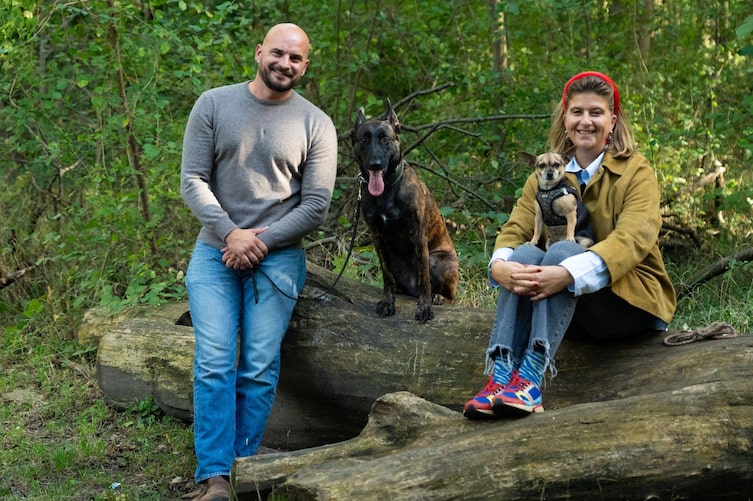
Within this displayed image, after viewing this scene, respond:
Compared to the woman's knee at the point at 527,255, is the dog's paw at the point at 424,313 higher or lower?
lower

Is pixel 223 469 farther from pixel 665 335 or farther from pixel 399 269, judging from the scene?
pixel 665 335

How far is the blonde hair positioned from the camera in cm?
388

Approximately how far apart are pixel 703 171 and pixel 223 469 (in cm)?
617

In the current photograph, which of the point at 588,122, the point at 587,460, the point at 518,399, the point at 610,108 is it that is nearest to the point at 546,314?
the point at 518,399

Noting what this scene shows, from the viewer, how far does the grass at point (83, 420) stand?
4414 mm

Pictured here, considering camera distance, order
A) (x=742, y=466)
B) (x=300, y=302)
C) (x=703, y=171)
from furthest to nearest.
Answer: (x=703, y=171), (x=300, y=302), (x=742, y=466)

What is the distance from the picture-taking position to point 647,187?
3.77m

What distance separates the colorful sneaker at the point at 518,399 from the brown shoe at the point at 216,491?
1.45 meters

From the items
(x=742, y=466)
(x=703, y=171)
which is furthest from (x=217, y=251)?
(x=703, y=171)

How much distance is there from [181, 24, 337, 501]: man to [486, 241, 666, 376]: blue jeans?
122 cm

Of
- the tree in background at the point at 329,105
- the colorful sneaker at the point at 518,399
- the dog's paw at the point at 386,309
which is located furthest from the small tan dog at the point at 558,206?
the tree in background at the point at 329,105

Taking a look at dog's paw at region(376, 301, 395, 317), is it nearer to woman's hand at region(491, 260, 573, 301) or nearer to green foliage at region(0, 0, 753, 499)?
woman's hand at region(491, 260, 573, 301)

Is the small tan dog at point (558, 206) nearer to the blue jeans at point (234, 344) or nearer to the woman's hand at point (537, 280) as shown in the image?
the woman's hand at point (537, 280)

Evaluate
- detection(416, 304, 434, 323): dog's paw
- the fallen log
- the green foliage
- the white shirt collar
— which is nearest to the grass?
the green foliage
